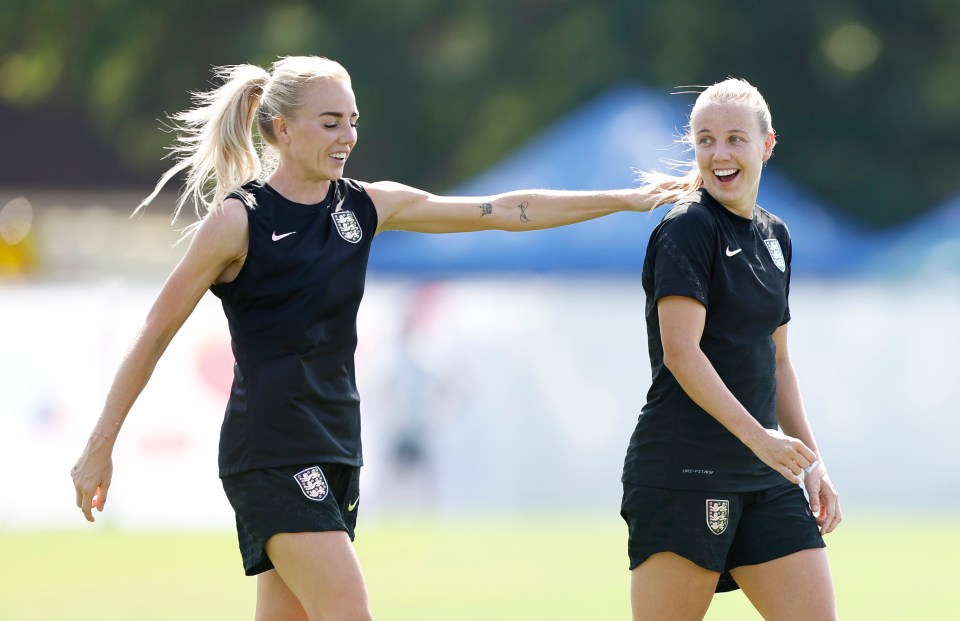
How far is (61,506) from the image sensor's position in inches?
516

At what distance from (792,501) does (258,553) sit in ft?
5.45

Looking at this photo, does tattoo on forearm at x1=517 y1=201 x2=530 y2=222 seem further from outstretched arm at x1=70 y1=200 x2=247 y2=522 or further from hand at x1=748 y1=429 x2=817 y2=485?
hand at x1=748 y1=429 x2=817 y2=485

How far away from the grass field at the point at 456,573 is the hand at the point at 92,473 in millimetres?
3817

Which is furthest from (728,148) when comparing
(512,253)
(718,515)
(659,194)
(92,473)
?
(512,253)

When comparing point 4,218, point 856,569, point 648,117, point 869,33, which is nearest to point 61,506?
point 856,569

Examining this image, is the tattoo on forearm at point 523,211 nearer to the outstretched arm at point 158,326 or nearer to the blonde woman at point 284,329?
the blonde woman at point 284,329

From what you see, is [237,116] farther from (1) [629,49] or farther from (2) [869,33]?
(2) [869,33]

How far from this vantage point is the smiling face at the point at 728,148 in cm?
491

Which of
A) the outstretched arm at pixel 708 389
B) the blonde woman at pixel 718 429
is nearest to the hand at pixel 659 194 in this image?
the blonde woman at pixel 718 429

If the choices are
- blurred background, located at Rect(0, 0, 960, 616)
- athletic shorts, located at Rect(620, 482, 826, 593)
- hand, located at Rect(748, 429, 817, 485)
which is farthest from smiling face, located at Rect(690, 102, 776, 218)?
blurred background, located at Rect(0, 0, 960, 616)

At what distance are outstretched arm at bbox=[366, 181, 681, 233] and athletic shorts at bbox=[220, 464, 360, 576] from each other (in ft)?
3.04

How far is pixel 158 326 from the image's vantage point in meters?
4.90

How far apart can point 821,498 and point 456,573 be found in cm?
547

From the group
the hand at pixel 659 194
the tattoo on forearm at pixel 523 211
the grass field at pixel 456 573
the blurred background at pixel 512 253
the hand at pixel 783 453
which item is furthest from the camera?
the blurred background at pixel 512 253
